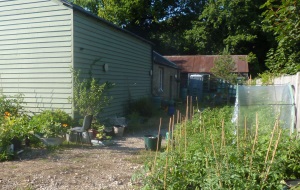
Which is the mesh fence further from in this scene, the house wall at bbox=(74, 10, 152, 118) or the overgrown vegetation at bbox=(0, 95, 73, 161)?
the house wall at bbox=(74, 10, 152, 118)

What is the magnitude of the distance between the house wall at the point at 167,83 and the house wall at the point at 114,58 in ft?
5.07

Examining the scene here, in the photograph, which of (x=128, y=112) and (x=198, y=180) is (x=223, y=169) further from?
(x=128, y=112)

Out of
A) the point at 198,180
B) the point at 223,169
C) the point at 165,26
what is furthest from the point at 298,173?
the point at 165,26

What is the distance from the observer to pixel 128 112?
1229 centimetres

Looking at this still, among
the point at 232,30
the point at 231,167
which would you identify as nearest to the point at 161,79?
the point at 232,30

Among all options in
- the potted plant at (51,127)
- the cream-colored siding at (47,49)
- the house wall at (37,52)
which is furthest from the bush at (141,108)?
the potted plant at (51,127)

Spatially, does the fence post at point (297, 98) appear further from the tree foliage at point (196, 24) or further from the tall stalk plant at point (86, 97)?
the tree foliage at point (196, 24)

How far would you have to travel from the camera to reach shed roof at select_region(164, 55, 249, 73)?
83.2 feet

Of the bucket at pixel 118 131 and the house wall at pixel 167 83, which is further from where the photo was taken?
the house wall at pixel 167 83

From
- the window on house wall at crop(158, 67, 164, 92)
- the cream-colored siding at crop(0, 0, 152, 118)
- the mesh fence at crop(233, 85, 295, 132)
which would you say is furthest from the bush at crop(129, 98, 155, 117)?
the mesh fence at crop(233, 85, 295, 132)

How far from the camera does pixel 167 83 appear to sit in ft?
65.6

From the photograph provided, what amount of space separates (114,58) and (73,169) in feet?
21.6

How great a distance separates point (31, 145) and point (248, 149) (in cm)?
549

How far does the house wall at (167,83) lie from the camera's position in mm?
17156
